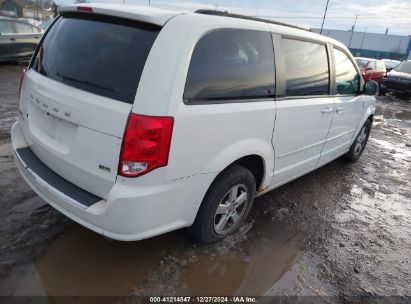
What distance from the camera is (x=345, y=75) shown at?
14.5ft

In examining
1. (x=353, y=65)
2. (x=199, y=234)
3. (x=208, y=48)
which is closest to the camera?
(x=208, y=48)

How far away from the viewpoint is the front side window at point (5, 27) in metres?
11.1

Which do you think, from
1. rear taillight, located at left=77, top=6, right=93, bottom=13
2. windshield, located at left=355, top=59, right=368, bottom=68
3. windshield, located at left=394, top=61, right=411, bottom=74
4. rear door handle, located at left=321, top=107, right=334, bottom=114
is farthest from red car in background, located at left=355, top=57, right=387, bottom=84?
rear taillight, located at left=77, top=6, right=93, bottom=13

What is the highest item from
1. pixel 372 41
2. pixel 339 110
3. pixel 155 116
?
pixel 155 116

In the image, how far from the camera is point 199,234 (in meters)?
2.89

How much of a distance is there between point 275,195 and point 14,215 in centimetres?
282

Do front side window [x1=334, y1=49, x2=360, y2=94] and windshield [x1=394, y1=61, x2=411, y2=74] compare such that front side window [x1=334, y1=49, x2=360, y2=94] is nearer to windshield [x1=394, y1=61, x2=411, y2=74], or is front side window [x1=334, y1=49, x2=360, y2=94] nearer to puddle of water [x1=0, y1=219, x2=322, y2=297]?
puddle of water [x1=0, y1=219, x2=322, y2=297]

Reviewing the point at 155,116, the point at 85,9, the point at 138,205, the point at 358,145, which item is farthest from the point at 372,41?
the point at 138,205

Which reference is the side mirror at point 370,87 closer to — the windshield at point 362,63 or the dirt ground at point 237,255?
the dirt ground at point 237,255

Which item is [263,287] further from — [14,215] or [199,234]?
[14,215]

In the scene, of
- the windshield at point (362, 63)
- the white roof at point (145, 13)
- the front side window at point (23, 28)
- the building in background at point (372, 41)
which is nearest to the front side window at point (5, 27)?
the front side window at point (23, 28)

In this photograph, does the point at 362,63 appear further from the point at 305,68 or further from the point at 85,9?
the point at 85,9

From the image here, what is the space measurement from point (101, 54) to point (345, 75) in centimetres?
322

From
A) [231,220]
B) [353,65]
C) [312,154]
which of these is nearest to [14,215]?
[231,220]
